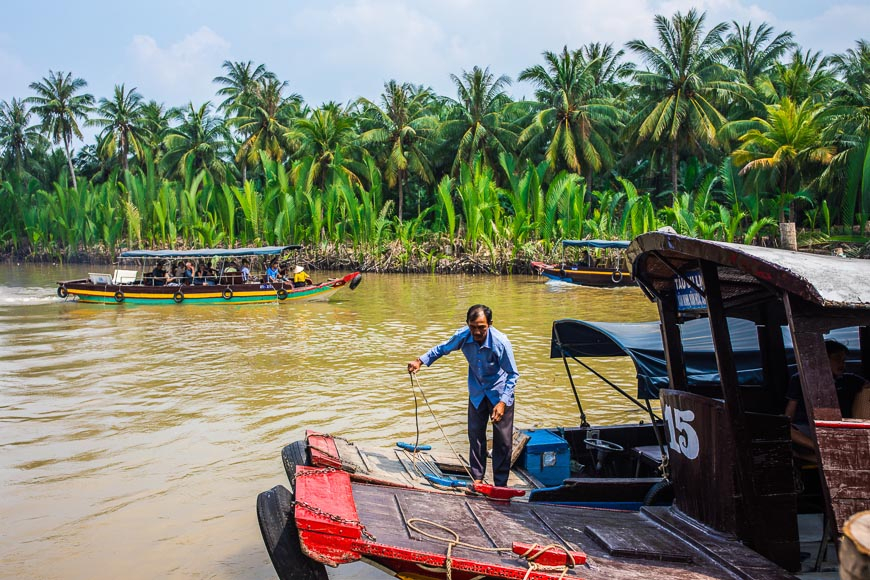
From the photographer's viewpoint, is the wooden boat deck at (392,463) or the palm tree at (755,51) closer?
the wooden boat deck at (392,463)

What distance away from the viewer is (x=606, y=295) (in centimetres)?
2291

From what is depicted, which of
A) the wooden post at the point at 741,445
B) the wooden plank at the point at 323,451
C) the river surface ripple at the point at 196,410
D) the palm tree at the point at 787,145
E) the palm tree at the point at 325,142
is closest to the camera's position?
the wooden post at the point at 741,445

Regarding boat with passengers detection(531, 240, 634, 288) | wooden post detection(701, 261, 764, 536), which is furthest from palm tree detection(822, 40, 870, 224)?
wooden post detection(701, 261, 764, 536)

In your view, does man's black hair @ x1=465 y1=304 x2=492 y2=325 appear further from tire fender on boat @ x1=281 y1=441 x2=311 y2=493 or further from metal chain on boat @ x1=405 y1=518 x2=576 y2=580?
metal chain on boat @ x1=405 y1=518 x2=576 y2=580

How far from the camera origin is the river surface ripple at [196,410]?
18.0ft

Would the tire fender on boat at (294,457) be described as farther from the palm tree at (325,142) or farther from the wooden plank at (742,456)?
the palm tree at (325,142)

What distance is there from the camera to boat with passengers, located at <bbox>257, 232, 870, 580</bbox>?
334 cm

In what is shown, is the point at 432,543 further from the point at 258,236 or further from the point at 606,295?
the point at 258,236

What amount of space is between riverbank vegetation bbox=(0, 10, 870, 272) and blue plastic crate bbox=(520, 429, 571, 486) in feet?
69.8

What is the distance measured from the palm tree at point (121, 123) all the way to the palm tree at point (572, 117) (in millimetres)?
27287

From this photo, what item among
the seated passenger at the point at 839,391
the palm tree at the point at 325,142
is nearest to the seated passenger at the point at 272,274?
the palm tree at the point at 325,142

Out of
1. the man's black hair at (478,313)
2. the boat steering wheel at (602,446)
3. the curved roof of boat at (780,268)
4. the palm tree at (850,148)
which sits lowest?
the boat steering wheel at (602,446)

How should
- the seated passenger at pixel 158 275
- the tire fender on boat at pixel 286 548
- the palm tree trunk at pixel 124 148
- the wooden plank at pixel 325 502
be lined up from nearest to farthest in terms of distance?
1. the wooden plank at pixel 325 502
2. the tire fender on boat at pixel 286 548
3. the seated passenger at pixel 158 275
4. the palm tree trunk at pixel 124 148

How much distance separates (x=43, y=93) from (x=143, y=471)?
50836 mm
